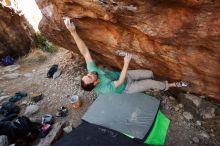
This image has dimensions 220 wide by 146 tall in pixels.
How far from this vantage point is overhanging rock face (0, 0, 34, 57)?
31.1ft

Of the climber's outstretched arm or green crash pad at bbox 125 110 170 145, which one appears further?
the climber's outstretched arm

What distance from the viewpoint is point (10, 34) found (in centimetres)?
967

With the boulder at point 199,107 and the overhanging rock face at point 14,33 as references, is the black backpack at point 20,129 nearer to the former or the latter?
the boulder at point 199,107

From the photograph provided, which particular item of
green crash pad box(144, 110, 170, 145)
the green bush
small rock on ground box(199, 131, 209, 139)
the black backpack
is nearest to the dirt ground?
small rock on ground box(199, 131, 209, 139)

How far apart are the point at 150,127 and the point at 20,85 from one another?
4.30 meters

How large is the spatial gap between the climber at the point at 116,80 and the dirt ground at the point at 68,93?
61 centimetres

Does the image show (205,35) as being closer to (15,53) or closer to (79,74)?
(79,74)

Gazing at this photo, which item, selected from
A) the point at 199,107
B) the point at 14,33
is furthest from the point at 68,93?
the point at 14,33

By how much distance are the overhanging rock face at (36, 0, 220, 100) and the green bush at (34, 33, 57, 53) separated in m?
4.18

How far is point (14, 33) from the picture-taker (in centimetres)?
977

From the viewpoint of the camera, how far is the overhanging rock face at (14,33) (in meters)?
9.49

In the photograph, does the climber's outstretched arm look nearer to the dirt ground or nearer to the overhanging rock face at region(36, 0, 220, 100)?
the overhanging rock face at region(36, 0, 220, 100)

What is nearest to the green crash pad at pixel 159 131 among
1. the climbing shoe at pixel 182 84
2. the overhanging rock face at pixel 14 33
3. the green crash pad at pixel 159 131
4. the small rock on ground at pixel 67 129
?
the green crash pad at pixel 159 131

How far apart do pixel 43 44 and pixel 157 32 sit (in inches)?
267
